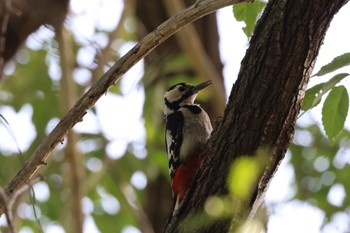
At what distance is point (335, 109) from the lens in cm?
294

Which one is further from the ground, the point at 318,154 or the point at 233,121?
the point at 318,154

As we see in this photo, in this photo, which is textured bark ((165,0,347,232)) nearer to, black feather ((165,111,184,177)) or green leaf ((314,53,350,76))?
green leaf ((314,53,350,76))

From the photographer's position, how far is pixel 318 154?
643 centimetres

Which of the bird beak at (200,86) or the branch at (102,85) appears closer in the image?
the branch at (102,85)

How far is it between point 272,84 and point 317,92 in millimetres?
231

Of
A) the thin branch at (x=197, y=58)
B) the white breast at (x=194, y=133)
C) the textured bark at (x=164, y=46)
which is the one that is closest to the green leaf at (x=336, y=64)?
the white breast at (x=194, y=133)

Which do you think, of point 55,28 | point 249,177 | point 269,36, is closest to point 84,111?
point 269,36

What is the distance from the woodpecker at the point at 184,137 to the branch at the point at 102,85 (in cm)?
133

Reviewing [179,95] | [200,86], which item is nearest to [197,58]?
[200,86]

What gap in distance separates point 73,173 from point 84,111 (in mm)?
1896

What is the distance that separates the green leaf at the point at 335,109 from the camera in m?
2.93

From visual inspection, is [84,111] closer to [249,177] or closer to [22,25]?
[249,177]

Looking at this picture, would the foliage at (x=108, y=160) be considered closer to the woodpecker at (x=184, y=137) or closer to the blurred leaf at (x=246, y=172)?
the woodpecker at (x=184, y=137)

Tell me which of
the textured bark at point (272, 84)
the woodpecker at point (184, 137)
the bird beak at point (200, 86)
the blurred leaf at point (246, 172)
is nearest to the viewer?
the blurred leaf at point (246, 172)
